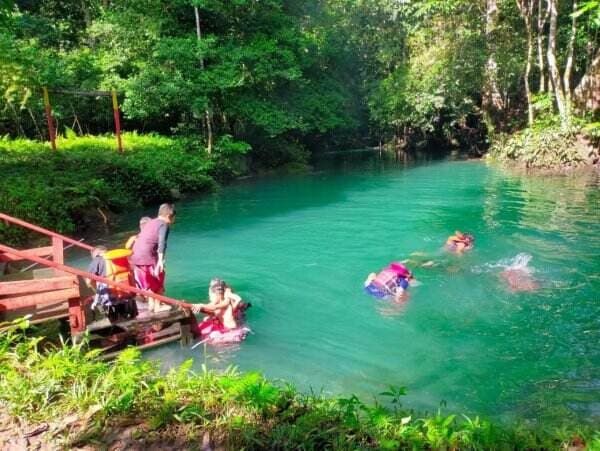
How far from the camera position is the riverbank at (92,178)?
42.7 feet

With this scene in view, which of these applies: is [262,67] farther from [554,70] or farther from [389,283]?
[389,283]

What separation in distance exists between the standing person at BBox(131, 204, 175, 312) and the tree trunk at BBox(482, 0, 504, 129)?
76.4ft

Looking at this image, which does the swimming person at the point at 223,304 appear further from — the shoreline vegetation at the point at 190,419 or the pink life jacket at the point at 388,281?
the shoreline vegetation at the point at 190,419

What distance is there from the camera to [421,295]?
9258 millimetres

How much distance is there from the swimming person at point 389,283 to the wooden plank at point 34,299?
5.06 meters

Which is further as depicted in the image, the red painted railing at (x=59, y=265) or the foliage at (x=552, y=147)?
the foliage at (x=552, y=147)

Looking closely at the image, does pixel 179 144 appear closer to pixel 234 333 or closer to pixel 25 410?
pixel 234 333

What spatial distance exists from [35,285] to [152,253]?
1921 millimetres

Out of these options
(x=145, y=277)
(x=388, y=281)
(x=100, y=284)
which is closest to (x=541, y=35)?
(x=388, y=281)

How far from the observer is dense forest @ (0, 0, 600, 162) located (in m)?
21.8

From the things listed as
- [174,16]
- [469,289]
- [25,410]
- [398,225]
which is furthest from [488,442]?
[174,16]

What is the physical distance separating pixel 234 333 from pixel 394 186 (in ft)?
52.4

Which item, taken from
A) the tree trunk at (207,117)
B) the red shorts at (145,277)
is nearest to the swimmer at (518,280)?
the red shorts at (145,277)

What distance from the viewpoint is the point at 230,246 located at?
13.3 m
